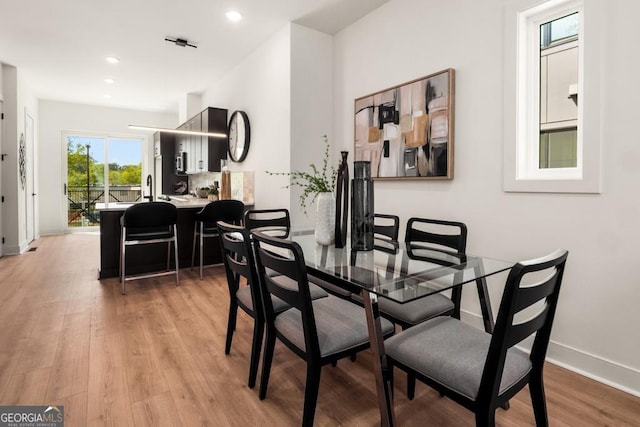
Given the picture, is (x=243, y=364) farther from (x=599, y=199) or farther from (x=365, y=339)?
(x=599, y=199)

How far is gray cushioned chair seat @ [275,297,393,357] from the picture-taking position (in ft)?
4.87

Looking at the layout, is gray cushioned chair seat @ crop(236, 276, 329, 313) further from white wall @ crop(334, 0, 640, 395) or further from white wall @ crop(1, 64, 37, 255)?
white wall @ crop(1, 64, 37, 255)

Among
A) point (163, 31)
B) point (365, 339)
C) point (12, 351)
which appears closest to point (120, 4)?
point (163, 31)

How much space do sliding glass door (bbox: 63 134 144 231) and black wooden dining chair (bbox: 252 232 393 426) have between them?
7101mm

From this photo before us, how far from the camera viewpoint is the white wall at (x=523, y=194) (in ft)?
6.02

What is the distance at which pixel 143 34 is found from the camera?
3.93m

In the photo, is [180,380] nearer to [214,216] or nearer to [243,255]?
[243,255]

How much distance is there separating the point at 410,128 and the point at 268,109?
1883mm

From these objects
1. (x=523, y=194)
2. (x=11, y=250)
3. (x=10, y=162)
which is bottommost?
(x=11, y=250)

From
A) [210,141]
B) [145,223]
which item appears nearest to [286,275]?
[145,223]

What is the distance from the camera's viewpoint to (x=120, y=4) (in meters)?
3.30

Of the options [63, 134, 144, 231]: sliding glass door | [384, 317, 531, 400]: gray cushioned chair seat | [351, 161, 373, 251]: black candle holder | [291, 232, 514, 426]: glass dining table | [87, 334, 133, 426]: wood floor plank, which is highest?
[63, 134, 144, 231]: sliding glass door

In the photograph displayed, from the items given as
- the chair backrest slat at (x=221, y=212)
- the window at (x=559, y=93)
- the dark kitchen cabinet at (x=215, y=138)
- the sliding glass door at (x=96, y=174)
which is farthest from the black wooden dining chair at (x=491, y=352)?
the sliding glass door at (x=96, y=174)

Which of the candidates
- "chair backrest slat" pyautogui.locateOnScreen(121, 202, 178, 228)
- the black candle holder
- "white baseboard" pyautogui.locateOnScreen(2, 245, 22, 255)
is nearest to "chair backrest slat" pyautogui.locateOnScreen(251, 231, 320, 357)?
the black candle holder
